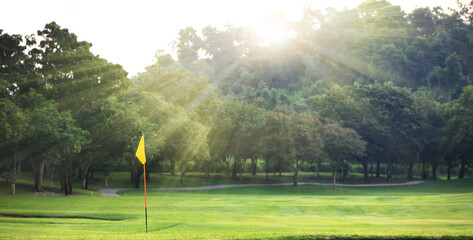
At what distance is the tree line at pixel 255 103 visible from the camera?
39750 mm

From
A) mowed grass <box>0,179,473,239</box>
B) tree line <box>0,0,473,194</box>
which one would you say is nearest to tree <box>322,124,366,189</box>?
tree line <box>0,0,473,194</box>

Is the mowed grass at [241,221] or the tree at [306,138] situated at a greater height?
the tree at [306,138]

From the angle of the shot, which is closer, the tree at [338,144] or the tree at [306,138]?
the tree at [338,144]

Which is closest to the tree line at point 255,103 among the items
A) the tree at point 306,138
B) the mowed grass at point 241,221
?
the tree at point 306,138

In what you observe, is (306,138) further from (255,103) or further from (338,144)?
(255,103)

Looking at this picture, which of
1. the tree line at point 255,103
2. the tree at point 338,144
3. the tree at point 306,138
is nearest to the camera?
the tree line at point 255,103

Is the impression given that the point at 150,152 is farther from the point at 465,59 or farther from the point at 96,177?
the point at 465,59

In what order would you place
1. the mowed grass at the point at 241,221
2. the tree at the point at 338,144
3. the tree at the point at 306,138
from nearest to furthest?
1. the mowed grass at the point at 241,221
2. the tree at the point at 338,144
3. the tree at the point at 306,138

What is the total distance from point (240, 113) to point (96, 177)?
27441 mm

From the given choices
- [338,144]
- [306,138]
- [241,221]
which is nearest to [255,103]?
[306,138]

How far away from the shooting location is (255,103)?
92250 millimetres

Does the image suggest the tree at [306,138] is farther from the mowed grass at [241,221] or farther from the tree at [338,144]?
the mowed grass at [241,221]

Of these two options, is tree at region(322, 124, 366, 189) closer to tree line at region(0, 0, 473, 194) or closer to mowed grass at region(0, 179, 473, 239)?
tree line at region(0, 0, 473, 194)

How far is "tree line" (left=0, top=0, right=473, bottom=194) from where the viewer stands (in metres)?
39.8
